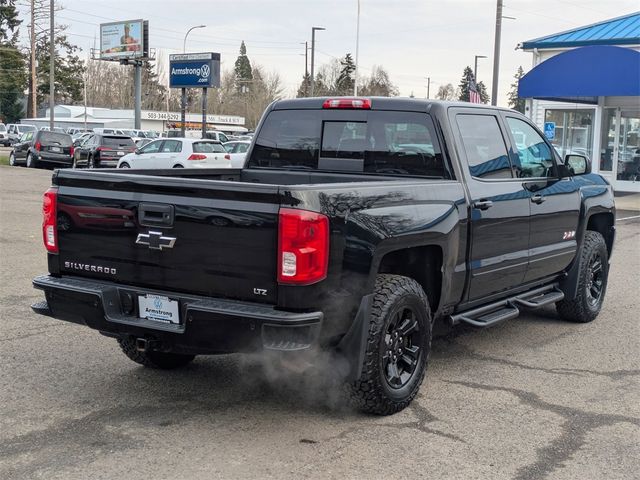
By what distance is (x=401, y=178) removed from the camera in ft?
18.3

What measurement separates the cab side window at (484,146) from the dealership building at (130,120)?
8007 cm

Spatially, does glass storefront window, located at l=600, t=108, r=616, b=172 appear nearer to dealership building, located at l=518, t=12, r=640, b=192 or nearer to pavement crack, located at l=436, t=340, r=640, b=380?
dealership building, located at l=518, t=12, r=640, b=192

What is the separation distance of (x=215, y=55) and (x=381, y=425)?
37764 millimetres

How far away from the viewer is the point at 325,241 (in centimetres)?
411

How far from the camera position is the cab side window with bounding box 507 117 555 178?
6.32m

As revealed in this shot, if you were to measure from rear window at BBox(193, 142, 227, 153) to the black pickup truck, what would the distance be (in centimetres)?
1857

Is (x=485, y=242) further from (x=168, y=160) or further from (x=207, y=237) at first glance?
(x=168, y=160)

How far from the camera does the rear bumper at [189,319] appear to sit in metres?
4.05

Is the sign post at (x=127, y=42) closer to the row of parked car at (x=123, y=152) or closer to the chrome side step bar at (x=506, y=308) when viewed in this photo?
the row of parked car at (x=123, y=152)

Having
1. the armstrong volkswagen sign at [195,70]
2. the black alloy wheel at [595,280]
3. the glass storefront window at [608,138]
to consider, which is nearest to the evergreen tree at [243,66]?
the armstrong volkswagen sign at [195,70]

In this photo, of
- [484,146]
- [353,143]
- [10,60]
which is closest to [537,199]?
[484,146]

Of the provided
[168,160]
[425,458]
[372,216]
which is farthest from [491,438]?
[168,160]

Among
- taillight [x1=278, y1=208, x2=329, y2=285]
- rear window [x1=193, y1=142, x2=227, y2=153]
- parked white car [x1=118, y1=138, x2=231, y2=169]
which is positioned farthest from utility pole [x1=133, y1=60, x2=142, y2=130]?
taillight [x1=278, y1=208, x2=329, y2=285]

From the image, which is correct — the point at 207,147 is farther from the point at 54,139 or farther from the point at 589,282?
the point at 589,282
